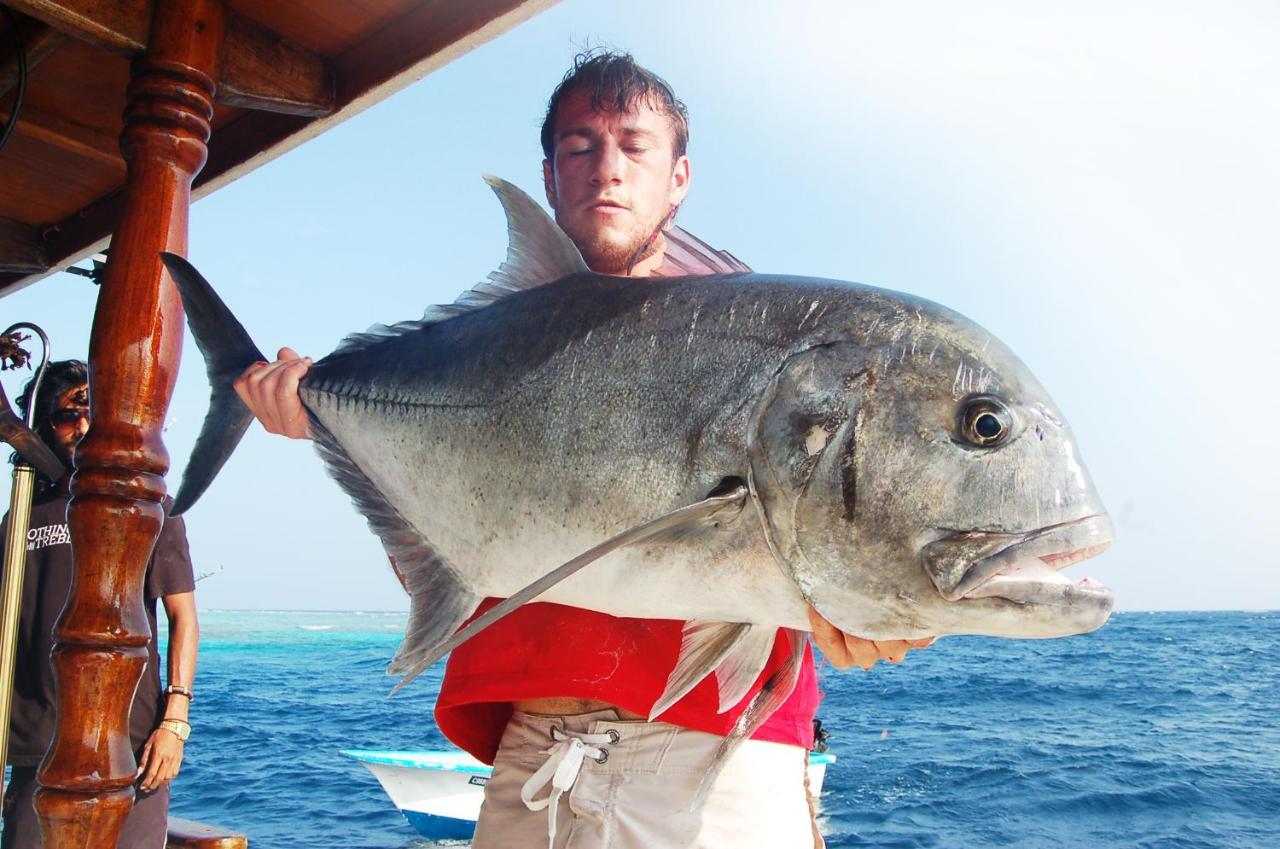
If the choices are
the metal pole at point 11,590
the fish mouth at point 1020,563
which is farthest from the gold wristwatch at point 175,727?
the fish mouth at point 1020,563

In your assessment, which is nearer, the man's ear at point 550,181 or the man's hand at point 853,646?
the man's hand at point 853,646

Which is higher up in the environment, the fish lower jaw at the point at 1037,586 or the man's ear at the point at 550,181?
the man's ear at the point at 550,181

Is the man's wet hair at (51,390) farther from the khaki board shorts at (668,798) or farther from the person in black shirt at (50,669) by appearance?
the khaki board shorts at (668,798)

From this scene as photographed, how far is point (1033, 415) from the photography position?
1.55m

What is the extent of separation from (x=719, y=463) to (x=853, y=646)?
50 cm

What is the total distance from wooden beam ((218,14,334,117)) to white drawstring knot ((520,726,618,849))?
2.33 m

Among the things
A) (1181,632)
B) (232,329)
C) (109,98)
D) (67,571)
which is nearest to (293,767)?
(67,571)

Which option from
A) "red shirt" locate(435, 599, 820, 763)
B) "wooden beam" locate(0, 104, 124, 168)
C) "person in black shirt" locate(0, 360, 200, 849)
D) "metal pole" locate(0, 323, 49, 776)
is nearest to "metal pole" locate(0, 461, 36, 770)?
"metal pole" locate(0, 323, 49, 776)

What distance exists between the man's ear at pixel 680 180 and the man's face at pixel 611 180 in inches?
2.6

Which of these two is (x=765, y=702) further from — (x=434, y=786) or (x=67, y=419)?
(x=434, y=786)

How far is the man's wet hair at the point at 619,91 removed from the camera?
2.69 meters

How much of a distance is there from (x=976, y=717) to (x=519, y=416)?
89.8 feet

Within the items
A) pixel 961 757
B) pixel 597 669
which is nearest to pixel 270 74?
pixel 597 669

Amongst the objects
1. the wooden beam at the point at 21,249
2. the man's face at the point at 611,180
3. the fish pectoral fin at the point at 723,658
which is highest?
the wooden beam at the point at 21,249
